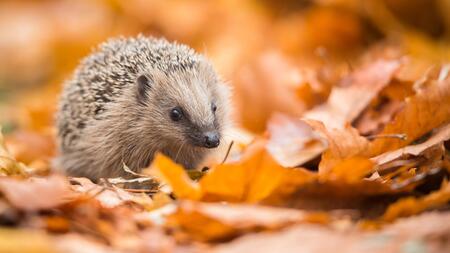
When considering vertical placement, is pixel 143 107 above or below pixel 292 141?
above

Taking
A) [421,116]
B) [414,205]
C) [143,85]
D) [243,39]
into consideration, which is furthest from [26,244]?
[243,39]

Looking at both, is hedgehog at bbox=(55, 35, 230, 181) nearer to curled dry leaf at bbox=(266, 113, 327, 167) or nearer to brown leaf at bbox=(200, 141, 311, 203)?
curled dry leaf at bbox=(266, 113, 327, 167)

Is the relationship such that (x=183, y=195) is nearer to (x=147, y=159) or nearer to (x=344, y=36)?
(x=147, y=159)

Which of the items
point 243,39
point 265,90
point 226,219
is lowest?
point 226,219

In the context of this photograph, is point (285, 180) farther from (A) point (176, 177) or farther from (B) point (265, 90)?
(B) point (265, 90)

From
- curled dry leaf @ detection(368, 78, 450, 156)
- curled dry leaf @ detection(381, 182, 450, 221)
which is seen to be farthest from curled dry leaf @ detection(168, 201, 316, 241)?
curled dry leaf @ detection(368, 78, 450, 156)

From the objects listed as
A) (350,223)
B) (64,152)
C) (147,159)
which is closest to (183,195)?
(350,223)
